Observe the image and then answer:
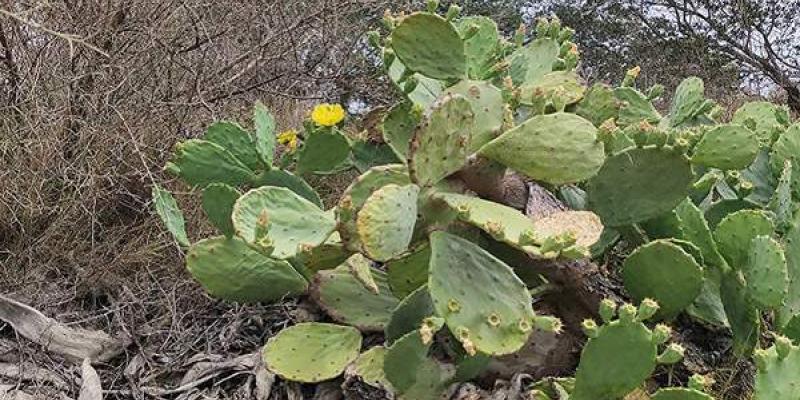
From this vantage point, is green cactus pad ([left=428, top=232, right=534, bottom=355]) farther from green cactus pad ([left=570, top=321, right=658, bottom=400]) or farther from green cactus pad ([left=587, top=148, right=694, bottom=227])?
green cactus pad ([left=587, top=148, right=694, bottom=227])

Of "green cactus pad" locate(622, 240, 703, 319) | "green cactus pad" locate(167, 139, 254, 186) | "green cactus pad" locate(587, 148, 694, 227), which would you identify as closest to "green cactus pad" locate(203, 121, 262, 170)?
"green cactus pad" locate(167, 139, 254, 186)

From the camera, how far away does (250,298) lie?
211cm

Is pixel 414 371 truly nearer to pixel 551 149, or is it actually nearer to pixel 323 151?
pixel 551 149

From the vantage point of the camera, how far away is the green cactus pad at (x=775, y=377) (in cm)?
159

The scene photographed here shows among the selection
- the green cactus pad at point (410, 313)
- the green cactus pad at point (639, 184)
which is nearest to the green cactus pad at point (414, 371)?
the green cactus pad at point (410, 313)

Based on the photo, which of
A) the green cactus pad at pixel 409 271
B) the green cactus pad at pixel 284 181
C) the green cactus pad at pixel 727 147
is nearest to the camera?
the green cactus pad at pixel 409 271

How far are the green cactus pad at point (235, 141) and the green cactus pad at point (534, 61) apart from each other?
0.73m

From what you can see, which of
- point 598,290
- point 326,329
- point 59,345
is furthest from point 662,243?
point 59,345

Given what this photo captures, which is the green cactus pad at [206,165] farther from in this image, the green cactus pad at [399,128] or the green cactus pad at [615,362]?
the green cactus pad at [615,362]

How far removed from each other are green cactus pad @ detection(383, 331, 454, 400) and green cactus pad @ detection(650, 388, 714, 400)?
419mm

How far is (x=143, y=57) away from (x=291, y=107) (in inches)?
43.7

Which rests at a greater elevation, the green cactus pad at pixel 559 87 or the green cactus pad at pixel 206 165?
the green cactus pad at pixel 559 87

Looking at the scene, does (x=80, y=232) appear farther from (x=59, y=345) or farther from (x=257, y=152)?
(x=257, y=152)

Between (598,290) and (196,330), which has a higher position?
(598,290)
